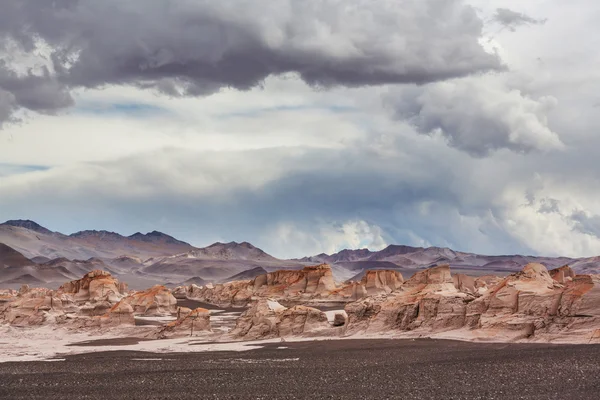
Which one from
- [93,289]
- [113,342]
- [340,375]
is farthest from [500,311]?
[93,289]

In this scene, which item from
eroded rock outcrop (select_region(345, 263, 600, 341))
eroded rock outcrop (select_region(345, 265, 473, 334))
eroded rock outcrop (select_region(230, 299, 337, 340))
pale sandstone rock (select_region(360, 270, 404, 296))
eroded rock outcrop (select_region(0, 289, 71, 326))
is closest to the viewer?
eroded rock outcrop (select_region(345, 263, 600, 341))

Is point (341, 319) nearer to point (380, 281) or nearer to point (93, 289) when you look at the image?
point (93, 289)

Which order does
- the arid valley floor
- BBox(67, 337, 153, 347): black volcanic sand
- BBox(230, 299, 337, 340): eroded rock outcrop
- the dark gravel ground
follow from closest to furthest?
the dark gravel ground, the arid valley floor, BBox(230, 299, 337, 340): eroded rock outcrop, BBox(67, 337, 153, 347): black volcanic sand

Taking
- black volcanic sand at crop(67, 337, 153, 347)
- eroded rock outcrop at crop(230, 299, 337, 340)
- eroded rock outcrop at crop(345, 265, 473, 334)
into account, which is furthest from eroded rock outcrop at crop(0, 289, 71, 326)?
eroded rock outcrop at crop(345, 265, 473, 334)

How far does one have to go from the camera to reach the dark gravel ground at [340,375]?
27.7 meters

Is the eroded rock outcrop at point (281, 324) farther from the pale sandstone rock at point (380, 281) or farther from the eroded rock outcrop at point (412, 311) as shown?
the pale sandstone rock at point (380, 281)

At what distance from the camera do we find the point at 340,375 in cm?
3291

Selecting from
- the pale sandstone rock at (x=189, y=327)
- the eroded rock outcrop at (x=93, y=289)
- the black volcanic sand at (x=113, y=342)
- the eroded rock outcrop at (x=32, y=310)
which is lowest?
the black volcanic sand at (x=113, y=342)

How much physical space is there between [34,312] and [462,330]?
54.0 metres

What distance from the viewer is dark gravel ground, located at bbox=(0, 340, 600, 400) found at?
27719 mm

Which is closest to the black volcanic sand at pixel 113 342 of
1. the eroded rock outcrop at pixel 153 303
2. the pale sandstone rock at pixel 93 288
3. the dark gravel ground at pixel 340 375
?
the dark gravel ground at pixel 340 375

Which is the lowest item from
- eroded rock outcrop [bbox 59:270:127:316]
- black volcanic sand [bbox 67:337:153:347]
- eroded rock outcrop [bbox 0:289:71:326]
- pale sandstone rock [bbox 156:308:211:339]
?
black volcanic sand [bbox 67:337:153:347]

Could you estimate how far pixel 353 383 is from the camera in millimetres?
30359

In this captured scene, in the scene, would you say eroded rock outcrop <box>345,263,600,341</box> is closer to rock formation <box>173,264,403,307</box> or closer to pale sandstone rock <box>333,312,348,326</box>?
pale sandstone rock <box>333,312,348,326</box>
